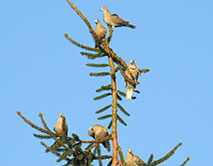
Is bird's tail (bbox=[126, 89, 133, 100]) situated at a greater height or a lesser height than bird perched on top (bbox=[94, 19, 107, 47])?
lesser

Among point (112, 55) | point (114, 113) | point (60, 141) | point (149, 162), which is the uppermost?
point (112, 55)

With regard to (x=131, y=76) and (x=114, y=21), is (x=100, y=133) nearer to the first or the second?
(x=131, y=76)

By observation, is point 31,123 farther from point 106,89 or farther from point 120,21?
point 120,21

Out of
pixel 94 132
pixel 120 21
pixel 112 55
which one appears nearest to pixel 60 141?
pixel 94 132

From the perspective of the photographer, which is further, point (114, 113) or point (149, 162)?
point (114, 113)

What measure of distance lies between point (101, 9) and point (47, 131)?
386 centimetres

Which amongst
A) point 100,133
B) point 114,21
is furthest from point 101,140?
point 114,21

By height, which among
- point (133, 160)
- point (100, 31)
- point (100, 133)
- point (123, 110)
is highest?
point (100, 31)

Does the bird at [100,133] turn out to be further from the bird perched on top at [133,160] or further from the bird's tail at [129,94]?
the bird's tail at [129,94]

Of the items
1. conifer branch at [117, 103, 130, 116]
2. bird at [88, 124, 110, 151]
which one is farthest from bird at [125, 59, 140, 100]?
bird at [88, 124, 110, 151]

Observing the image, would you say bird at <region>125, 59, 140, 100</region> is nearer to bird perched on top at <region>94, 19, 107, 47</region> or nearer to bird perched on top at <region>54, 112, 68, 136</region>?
bird perched on top at <region>94, 19, 107, 47</region>

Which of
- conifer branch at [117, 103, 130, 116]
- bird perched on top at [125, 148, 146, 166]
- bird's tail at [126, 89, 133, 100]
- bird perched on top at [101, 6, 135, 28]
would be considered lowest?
bird perched on top at [125, 148, 146, 166]

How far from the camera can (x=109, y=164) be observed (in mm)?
6441

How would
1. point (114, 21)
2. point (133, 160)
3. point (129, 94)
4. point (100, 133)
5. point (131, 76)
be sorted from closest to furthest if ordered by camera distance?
point (133, 160), point (100, 133), point (129, 94), point (131, 76), point (114, 21)
